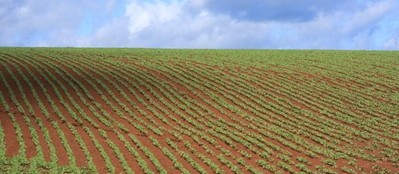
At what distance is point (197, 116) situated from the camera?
1207 inches

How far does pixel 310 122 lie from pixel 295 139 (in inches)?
128

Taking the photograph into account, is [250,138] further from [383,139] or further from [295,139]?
[383,139]

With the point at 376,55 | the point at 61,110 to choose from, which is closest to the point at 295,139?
the point at 61,110

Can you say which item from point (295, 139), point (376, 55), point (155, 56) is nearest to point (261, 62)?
point (155, 56)

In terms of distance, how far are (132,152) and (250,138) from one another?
5817 mm

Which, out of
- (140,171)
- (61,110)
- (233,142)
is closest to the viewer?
(140,171)

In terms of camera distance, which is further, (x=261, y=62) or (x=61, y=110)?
(x=261, y=62)

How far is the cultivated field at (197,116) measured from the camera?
2388cm

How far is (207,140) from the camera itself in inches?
1052

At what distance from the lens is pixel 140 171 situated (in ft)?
73.3

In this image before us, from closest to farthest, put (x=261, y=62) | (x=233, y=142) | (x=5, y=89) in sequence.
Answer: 1. (x=233, y=142)
2. (x=5, y=89)
3. (x=261, y=62)

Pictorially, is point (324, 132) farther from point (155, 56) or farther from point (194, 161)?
point (155, 56)

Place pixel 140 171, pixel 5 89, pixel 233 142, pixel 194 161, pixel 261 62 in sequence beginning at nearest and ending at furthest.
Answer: pixel 140 171
pixel 194 161
pixel 233 142
pixel 5 89
pixel 261 62

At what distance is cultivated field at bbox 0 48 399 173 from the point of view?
A: 23.9m
